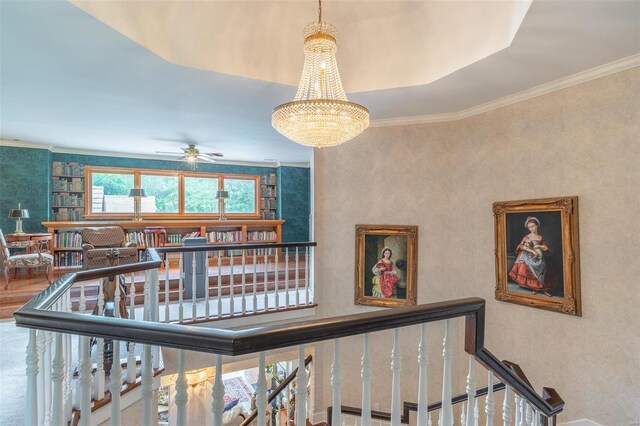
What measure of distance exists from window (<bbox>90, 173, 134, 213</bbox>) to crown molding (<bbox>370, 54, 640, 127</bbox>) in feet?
18.6

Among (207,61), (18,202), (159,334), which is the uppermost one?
(207,61)

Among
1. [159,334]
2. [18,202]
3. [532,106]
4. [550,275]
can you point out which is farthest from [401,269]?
[18,202]

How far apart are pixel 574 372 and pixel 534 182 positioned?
Result: 180 centimetres

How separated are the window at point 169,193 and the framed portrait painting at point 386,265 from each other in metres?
4.50

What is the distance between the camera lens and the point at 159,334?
1012 millimetres

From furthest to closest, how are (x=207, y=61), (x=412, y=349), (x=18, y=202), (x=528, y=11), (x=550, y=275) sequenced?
(x=18, y=202), (x=412, y=349), (x=550, y=275), (x=207, y=61), (x=528, y=11)

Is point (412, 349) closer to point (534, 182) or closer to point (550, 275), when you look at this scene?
point (550, 275)

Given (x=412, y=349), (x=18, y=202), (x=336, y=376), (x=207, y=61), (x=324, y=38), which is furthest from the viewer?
(x=18, y=202)

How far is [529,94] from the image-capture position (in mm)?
3211

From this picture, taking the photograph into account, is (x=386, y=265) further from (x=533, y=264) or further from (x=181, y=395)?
(x=181, y=395)

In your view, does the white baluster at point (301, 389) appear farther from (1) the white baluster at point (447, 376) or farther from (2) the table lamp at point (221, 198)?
(2) the table lamp at point (221, 198)

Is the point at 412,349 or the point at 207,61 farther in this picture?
the point at 412,349

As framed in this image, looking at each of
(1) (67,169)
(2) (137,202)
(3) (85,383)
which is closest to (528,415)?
(3) (85,383)

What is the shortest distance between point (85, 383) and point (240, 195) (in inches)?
277
